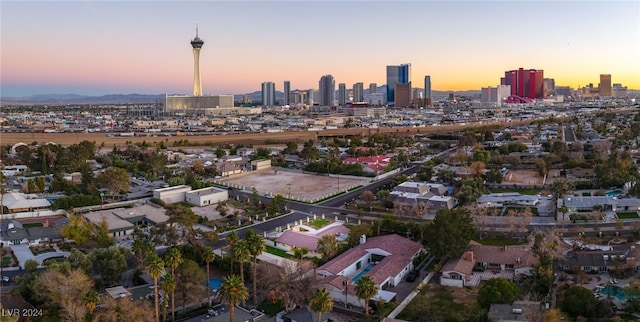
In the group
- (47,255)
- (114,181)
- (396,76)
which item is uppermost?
(396,76)

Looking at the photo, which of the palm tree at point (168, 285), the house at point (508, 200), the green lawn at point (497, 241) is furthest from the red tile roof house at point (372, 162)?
the palm tree at point (168, 285)

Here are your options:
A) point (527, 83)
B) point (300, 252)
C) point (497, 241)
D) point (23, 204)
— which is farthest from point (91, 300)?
point (527, 83)

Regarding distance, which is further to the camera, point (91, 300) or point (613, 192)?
point (613, 192)

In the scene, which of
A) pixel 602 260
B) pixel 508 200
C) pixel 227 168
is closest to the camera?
pixel 602 260

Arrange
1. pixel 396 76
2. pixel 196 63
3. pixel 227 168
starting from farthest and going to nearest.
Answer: pixel 396 76, pixel 196 63, pixel 227 168

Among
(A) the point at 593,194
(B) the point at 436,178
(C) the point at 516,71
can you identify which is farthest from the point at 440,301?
(C) the point at 516,71

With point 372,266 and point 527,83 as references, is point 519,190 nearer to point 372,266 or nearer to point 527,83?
point 372,266
